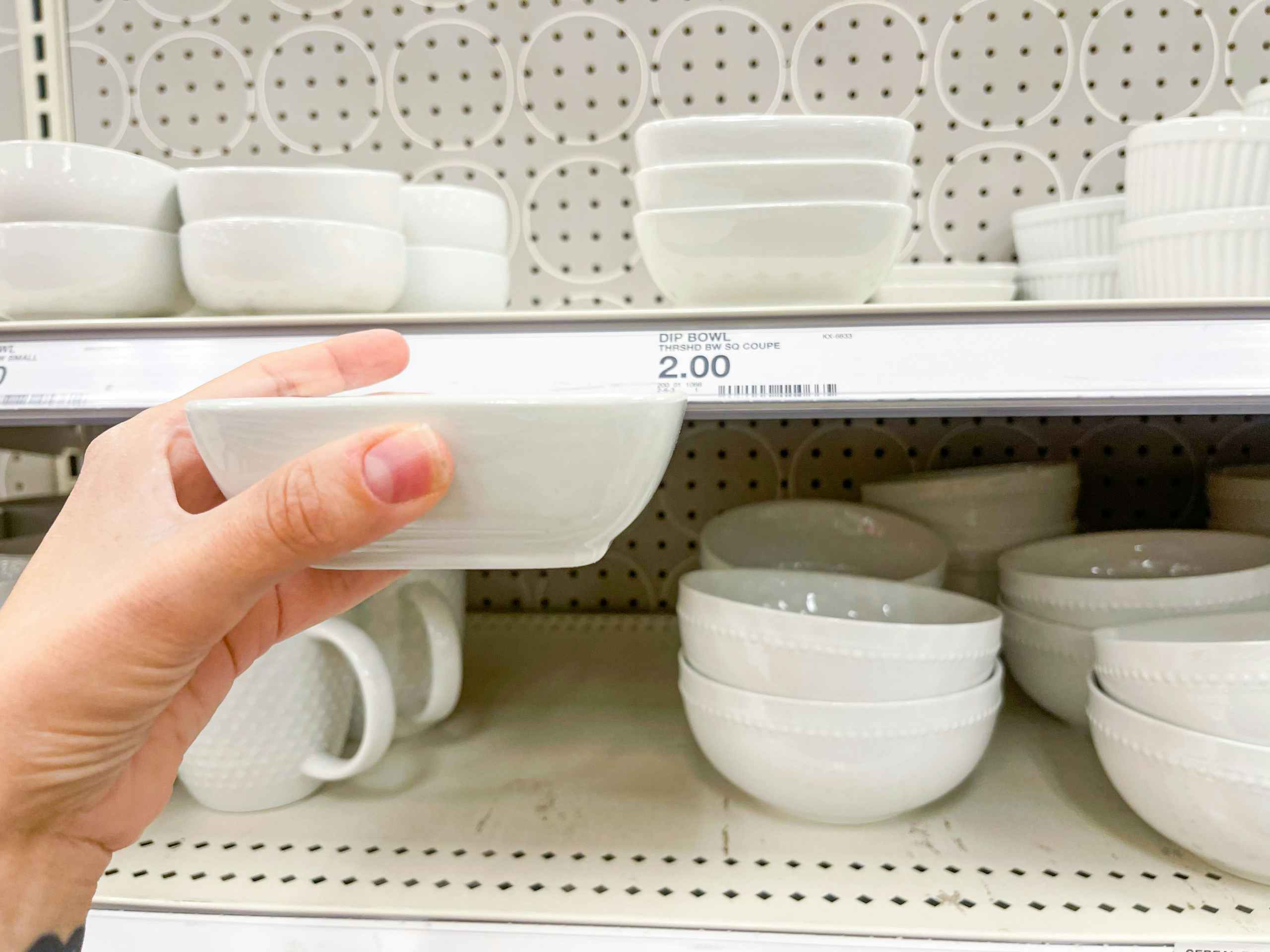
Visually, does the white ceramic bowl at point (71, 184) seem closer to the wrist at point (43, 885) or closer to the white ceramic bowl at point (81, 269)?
the white ceramic bowl at point (81, 269)

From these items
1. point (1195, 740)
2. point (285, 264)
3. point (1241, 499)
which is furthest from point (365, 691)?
point (1241, 499)

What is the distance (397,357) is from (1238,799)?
2.13ft

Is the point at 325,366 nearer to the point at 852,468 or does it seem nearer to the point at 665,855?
the point at 665,855

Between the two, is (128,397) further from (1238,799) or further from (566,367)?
(1238,799)

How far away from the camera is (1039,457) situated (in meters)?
1.07

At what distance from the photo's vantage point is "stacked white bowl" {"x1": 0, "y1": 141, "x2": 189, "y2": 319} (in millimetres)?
633

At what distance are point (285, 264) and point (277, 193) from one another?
6cm

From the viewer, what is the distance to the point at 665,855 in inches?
24.9

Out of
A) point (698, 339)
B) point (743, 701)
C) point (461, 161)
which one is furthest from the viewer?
point (461, 161)

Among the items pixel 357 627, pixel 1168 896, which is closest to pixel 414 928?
pixel 357 627

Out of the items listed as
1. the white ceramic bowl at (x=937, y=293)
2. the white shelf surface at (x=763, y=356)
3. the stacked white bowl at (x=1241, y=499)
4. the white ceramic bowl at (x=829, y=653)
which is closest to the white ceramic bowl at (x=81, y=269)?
the white shelf surface at (x=763, y=356)

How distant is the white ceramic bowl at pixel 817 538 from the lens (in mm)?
944

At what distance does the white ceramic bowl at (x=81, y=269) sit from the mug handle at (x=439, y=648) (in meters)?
0.35

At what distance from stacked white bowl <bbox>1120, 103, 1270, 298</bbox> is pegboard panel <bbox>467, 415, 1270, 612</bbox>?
0.44m
